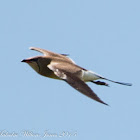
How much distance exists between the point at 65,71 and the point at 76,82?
37.2 inches

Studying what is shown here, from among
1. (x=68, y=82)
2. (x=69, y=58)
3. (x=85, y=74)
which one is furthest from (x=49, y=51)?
(x=68, y=82)

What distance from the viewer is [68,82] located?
1283cm

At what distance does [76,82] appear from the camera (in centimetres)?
1283

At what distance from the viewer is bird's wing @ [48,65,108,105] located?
1177 cm

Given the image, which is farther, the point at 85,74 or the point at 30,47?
the point at 30,47

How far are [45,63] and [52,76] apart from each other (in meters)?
0.48

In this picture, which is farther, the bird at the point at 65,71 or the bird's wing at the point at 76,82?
the bird at the point at 65,71

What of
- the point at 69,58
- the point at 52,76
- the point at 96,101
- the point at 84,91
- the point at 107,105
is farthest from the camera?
the point at 69,58

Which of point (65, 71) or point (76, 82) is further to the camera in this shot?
point (65, 71)

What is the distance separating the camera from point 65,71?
1370cm

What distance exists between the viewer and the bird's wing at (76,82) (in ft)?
38.6

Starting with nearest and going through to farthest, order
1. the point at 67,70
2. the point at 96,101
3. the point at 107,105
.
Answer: the point at 107,105 → the point at 96,101 → the point at 67,70

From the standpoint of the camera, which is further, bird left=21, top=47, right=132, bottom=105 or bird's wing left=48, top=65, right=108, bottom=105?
bird left=21, top=47, right=132, bottom=105

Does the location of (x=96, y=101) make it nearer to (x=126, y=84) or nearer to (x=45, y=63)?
(x=126, y=84)
